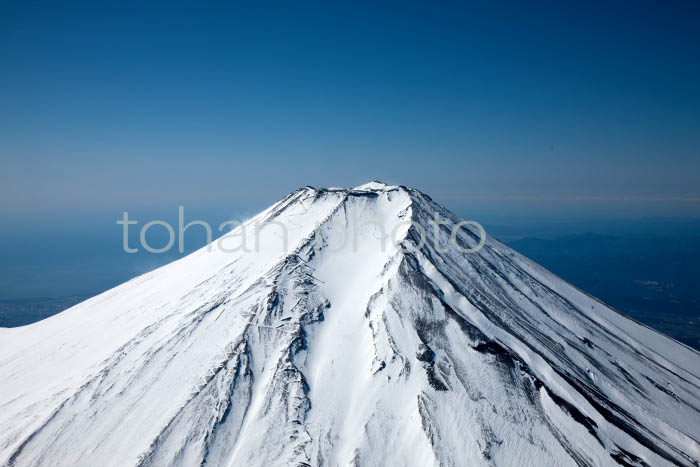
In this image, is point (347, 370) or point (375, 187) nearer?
point (347, 370)

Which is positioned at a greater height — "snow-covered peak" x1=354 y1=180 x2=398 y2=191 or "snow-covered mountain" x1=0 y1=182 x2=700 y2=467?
"snow-covered peak" x1=354 y1=180 x2=398 y2=191

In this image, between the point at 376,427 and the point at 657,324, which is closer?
the point at 376,427

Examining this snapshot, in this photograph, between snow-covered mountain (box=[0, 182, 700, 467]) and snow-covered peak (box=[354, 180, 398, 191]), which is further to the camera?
snow-covered peak (box=[354, 180, 398, 191])

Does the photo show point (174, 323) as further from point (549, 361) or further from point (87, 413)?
point (549, 361)

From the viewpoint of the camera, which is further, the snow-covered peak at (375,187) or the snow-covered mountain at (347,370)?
the snow-covered peak at (375,187)

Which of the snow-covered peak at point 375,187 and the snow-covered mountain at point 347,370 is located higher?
the snow-covered peak at point 375,187

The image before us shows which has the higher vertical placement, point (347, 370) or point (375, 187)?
point (375, 187)

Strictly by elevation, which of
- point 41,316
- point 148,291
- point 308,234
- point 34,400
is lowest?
point 41,316

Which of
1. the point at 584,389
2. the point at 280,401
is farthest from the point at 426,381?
the point at 584,389
